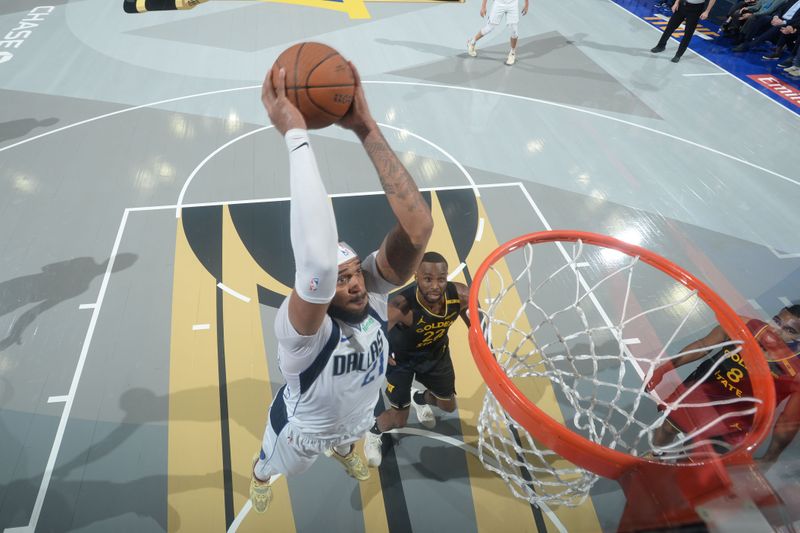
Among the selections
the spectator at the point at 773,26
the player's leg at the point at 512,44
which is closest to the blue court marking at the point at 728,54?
the spectator at the point at 773,26

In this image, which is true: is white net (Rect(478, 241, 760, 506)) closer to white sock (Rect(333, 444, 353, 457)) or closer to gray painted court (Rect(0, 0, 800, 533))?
gray painted court (Rect(0, 0, 800, 533))

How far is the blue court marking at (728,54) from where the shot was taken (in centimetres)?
855

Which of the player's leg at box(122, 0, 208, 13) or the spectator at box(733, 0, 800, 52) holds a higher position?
the player's leg at box(122, 0, 208, 13)

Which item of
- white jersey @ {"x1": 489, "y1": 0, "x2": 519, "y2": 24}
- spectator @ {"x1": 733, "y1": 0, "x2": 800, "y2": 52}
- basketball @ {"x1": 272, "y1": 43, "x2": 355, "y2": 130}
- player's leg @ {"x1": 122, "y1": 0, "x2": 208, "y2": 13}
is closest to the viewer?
basketball @ {"x1": 272, "y1": 43, "x2": 355, "y2": 130}

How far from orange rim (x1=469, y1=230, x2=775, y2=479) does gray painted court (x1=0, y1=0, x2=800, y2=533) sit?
0.43m

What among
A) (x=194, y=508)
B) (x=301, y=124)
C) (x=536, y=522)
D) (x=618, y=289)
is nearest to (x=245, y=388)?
(x=194, y=508)

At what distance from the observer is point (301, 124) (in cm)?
166

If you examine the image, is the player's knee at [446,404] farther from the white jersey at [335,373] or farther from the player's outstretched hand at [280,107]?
the player's outstretched hand at [280,107]

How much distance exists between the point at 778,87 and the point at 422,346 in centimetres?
872

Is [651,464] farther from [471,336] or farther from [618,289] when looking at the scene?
[618,289]

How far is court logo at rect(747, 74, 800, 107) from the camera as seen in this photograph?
8.23 metres

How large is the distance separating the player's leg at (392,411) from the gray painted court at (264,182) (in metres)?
0.15

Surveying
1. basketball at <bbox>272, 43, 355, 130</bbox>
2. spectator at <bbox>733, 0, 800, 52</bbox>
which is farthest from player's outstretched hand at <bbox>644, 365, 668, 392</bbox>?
spectator at <bbox>733, 0, 800, 52</bbox>

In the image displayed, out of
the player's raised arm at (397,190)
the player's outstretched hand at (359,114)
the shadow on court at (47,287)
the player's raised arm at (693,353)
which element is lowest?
the shadow on court at (47,287)
